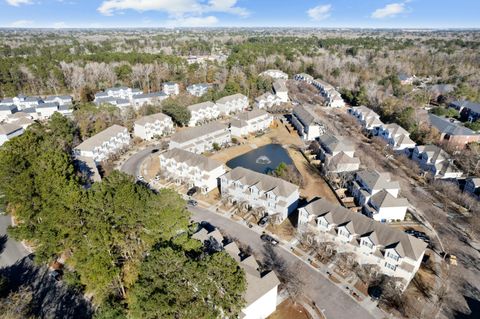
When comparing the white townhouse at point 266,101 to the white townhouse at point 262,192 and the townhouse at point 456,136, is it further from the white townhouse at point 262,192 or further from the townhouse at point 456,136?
the white townhouse at point 262,192

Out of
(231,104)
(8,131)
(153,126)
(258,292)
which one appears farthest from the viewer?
(231,104)

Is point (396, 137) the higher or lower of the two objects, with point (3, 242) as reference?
higher

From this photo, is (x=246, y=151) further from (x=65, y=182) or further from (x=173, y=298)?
(x=173, y=298)

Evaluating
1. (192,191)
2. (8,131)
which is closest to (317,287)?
(192,191)

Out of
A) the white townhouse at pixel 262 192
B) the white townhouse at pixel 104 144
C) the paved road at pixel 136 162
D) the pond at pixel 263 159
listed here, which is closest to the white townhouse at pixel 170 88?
the white townhouse at pixel 104 144

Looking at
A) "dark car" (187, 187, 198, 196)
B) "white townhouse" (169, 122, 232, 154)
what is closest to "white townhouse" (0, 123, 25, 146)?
"white townhouse" (169, 122, 232, 154)

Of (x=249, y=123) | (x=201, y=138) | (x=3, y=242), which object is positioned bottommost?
(x=3, y=242)

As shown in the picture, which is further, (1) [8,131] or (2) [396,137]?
(1) [8,131]

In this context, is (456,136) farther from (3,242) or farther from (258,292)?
(3,242)

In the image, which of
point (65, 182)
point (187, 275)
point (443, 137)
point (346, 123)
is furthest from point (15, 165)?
point (443, 137)
